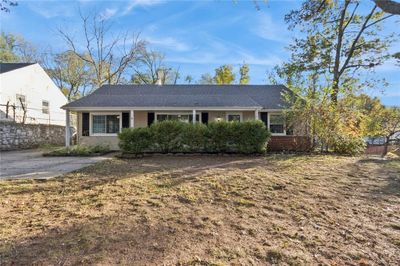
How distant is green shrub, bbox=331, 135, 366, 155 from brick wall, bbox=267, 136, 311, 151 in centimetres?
118

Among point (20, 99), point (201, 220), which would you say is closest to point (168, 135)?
point (201, 220)

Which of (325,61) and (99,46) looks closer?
(325,61)

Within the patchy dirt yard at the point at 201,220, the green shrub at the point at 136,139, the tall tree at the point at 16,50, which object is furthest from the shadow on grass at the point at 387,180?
the tall tree at the point at 16,50

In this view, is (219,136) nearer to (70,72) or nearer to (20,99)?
(20,99)

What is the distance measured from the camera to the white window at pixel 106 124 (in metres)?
14.8

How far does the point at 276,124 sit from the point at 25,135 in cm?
1571

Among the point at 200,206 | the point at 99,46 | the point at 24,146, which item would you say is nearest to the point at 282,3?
the point at 200,206

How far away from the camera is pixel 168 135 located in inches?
417

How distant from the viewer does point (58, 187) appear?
5.49 m

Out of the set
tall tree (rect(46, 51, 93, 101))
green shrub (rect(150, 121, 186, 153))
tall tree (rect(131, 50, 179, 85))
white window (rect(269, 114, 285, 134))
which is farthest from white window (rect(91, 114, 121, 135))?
tall tree (rect(46, 51, 93, 101))

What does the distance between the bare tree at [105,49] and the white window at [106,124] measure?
56.2 feet

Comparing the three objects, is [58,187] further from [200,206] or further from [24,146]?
[24,146]

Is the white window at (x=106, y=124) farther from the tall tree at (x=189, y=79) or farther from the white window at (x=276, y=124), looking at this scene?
the tall tree at (x=189, y=79)

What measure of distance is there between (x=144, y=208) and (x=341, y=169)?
20.9 ft
